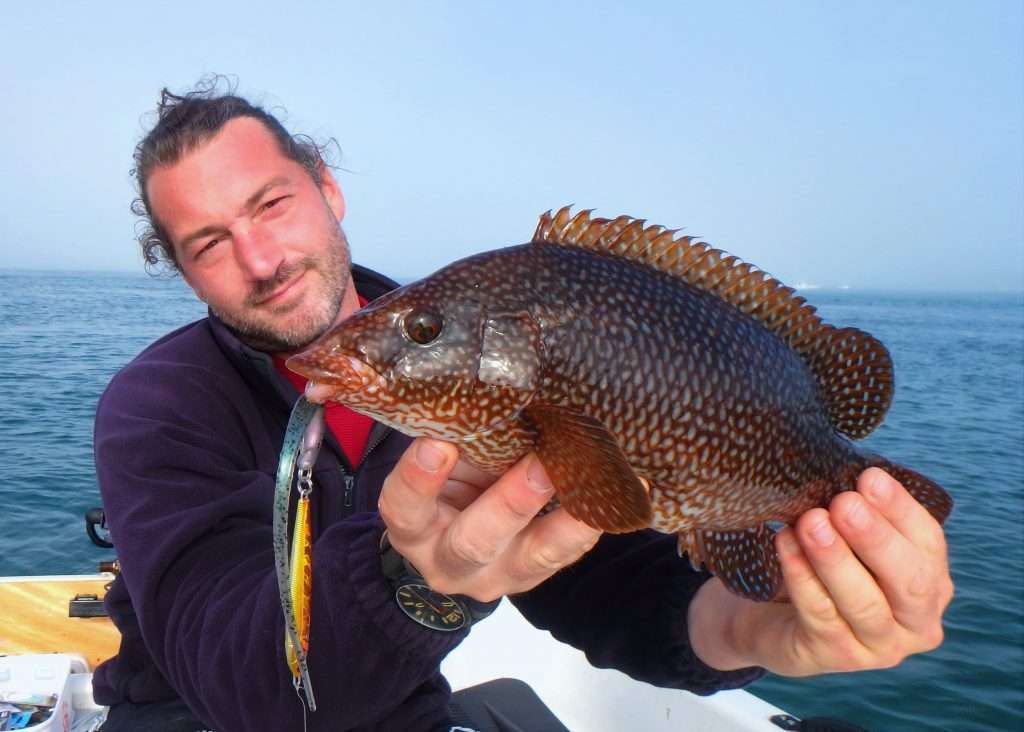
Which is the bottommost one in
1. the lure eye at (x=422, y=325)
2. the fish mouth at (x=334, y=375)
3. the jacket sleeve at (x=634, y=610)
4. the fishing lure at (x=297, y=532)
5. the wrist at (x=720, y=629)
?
the jacket sleeve at (x=634, y=610)

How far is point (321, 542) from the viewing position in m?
2.49

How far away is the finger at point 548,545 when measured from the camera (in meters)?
1.98

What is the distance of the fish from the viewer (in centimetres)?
200

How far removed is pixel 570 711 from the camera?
505cm

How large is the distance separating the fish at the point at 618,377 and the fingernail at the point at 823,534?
20 cm

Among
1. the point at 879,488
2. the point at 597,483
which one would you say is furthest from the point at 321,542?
the point at 879,488

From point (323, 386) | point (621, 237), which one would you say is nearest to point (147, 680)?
point (323, 386)

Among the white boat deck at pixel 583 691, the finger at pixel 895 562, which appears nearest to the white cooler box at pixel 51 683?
the white boat deck at pixel 583 691

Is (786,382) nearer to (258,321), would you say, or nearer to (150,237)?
(258,321)

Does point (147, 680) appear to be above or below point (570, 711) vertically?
above

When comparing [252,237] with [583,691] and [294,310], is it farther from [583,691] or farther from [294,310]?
[583,691]

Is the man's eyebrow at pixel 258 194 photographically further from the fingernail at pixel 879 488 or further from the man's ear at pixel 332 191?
the fingernail at pixel 879 488

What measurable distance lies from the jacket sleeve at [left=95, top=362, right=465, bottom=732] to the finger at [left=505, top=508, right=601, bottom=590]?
0.38 m

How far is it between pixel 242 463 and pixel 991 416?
75.7 ft
